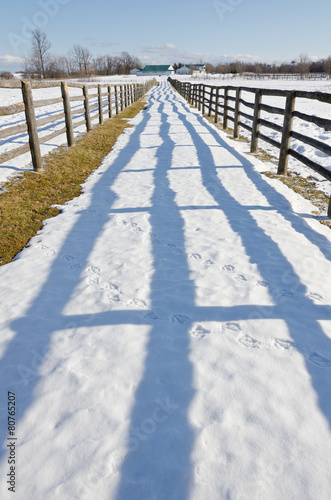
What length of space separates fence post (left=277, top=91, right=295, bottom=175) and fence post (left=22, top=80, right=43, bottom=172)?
14.0 feet

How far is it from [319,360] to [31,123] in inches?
228

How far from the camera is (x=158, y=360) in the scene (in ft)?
7.32

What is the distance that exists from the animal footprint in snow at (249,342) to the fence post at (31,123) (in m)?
5.24

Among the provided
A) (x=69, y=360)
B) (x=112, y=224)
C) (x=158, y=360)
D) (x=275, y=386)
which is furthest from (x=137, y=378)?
(x=112, y=224)

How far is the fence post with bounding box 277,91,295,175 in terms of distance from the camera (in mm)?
5672

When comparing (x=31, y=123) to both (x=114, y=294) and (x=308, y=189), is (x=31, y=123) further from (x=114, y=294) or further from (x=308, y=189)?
(x=308, y=189)

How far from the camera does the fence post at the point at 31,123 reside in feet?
18.8

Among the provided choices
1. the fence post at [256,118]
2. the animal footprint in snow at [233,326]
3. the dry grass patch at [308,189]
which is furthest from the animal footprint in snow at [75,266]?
the fence post at [256,118]

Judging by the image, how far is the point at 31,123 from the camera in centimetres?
596

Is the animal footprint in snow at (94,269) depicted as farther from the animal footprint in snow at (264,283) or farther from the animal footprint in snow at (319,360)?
the animal footprint in snow at (319,360)

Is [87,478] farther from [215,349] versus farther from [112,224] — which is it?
[112,224]

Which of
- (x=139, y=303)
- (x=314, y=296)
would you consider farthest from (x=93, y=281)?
(x=314, y=296)

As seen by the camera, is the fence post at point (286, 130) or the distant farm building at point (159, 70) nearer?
the fence post at point (286, 130)

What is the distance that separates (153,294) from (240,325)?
0.77 metres
